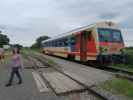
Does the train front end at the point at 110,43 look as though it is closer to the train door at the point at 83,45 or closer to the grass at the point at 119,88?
the train door at the point at 83,45

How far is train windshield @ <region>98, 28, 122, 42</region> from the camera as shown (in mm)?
16984

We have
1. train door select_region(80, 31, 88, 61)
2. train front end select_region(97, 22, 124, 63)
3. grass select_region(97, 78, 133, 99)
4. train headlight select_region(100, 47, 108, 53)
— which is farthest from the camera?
train door select_region(80, 31, 88, 61)

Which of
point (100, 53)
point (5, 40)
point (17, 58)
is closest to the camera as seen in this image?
point (17, 58)

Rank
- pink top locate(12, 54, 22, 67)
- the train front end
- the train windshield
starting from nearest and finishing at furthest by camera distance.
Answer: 1. pink top locate(12, 54, 22, 67)
2. the train front end
3. the train windshield

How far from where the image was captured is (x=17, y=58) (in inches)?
405

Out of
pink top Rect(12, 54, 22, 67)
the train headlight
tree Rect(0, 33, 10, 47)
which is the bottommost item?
pink top Rect(12, 54, 22, 67)

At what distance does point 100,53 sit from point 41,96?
9687 millimetres

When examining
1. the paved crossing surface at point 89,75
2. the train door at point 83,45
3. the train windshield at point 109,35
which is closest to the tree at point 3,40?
the train door at point 83,45

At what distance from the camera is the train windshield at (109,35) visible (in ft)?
55.7

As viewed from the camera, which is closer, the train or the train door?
the train

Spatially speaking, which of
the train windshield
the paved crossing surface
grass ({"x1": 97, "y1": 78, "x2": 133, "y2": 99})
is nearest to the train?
the train windshield

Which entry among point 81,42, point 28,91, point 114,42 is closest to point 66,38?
point 81,42

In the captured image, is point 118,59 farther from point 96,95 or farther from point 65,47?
point 96,95

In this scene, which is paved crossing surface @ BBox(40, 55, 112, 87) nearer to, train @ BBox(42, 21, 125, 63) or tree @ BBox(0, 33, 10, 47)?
train @ BBox(42, 21, 125, 63)
